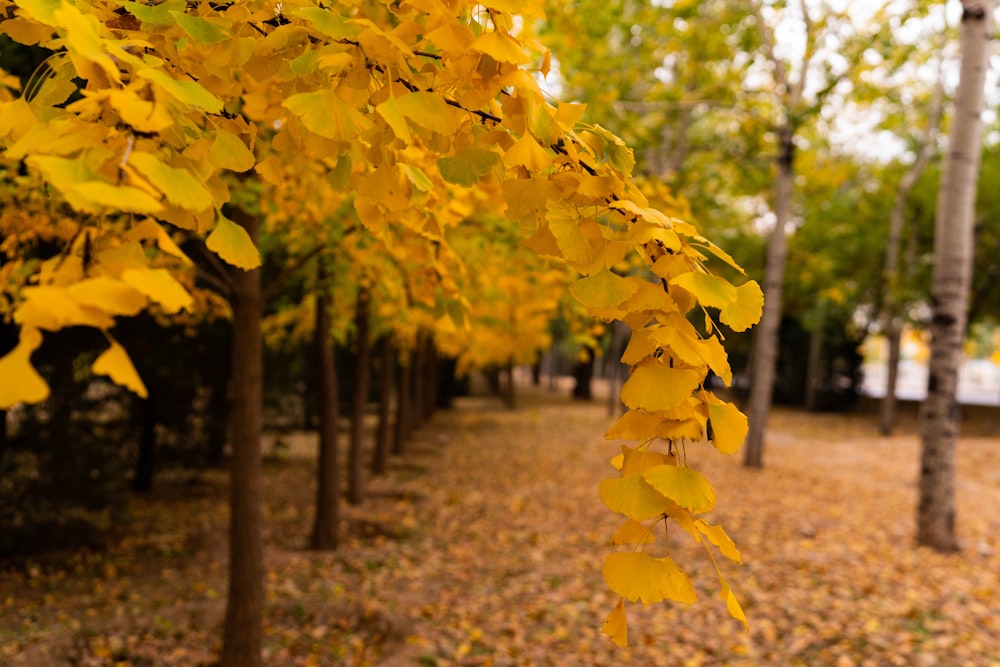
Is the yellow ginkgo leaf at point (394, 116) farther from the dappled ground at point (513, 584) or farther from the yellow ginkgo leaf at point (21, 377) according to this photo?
the dappled ground at point (513, 584)

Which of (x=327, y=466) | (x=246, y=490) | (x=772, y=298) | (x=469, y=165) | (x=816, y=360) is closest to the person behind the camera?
(x=469, y=165)

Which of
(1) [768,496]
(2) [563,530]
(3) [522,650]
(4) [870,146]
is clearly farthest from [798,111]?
(4) [870,146]

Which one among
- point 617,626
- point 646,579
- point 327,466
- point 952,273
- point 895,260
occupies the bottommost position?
point 327,466

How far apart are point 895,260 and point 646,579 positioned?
1827cm

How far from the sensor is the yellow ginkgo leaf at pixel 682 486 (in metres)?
1.13

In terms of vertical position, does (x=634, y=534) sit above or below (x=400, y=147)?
below

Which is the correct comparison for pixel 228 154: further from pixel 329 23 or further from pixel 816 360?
pixel 816 360

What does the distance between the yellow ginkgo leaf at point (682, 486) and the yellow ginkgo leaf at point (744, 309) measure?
27 centimetres

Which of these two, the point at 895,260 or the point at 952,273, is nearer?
the point at 952,273

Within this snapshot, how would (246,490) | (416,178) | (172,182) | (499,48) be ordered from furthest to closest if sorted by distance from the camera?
(246,490)
(416,178)
(499,48)
(172,182)

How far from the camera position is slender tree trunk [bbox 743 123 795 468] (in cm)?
1053

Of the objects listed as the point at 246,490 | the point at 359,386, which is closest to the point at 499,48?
the point at 246,490

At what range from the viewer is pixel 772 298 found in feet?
35.0

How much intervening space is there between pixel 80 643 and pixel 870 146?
2369 cm
